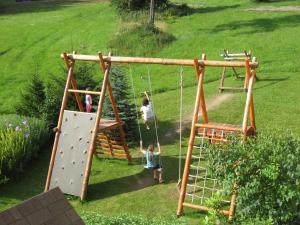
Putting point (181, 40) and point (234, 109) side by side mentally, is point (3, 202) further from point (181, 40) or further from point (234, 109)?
point (181, 40)

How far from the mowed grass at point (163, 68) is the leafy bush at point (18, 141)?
1.29ft

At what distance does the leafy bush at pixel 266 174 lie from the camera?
7785 mm

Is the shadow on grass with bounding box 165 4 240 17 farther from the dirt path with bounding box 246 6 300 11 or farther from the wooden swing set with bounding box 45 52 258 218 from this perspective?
the wooden swing set with bounding box 45 52 258 218

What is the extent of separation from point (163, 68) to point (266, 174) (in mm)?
17119

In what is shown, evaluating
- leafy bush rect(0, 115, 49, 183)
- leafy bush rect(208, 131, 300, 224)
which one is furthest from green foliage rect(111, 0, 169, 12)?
leafy bush rect(208, 131, 300, 224)

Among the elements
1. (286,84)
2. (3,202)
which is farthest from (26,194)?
(286,84)

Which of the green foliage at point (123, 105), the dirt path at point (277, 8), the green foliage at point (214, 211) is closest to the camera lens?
the green foliage at point (214, 211)

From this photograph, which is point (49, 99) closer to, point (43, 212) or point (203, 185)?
point (203, 185)

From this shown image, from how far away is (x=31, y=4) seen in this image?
48.4 m

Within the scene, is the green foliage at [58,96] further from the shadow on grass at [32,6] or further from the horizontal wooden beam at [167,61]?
the shadow on grass at [32,6]

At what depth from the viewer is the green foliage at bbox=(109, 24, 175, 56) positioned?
88.0 ft

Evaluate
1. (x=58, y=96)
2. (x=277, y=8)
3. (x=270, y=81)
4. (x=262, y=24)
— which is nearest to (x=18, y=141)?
(x=58, y=96)

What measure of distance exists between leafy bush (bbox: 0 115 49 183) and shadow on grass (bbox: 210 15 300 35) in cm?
1673

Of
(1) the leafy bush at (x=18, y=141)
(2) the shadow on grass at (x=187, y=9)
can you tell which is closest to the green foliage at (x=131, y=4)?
(2) the shadow on grass at (x=187, y=9)
